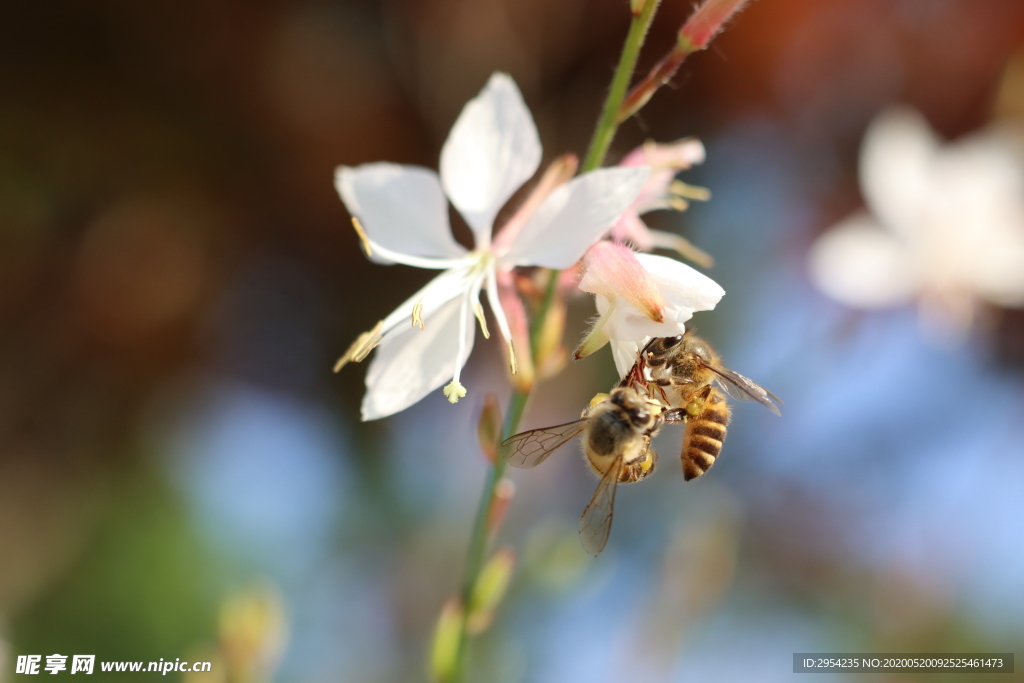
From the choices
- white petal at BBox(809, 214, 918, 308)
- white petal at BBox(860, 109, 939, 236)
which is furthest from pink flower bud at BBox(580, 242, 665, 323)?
white petal at BBox(860, 109, 939, 236)

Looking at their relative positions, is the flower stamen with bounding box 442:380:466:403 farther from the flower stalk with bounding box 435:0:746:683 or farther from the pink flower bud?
the pink flower bud

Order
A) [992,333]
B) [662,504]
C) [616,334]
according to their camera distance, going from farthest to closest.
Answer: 1. [992,333]
2. [662,504]
3. [616,334]

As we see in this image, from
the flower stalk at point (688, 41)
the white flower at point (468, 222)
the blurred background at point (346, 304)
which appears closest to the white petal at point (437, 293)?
the white flower at point (468, 222)

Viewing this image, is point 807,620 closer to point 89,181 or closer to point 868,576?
point 868,576

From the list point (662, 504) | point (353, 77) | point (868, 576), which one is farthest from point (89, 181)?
point (868, 576)

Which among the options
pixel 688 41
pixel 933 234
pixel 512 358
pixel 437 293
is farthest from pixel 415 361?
pixel 933 234
